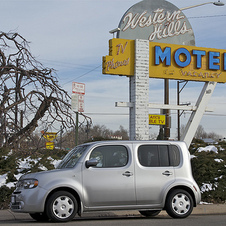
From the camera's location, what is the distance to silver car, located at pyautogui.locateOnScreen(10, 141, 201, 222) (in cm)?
898

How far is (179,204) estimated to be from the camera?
971cm

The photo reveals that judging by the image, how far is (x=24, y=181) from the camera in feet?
30.5

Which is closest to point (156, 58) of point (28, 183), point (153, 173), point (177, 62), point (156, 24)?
point (177, 62)

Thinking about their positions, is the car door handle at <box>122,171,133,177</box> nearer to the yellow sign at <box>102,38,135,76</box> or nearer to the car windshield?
the car windshield

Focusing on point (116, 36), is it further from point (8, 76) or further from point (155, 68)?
point (8, 76)

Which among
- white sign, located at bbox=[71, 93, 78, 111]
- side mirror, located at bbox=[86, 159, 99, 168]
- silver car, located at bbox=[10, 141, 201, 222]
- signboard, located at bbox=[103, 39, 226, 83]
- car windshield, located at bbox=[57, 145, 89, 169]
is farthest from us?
signboard, located at bbox=[103, 39, 226, 83]

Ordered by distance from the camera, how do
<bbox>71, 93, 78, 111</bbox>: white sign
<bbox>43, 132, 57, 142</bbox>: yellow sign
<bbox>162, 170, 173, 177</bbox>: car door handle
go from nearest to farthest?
<bbox>162, 170, 173, 177</bbox>: car door handle < <bbox>43, 132, 57, 142</bbox>: yellow sign < <bbox>71, 93, 78, 111</bbox>: white sign

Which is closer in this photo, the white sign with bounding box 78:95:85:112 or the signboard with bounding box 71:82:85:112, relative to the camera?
the signboard with bounding box 71:82:85:112

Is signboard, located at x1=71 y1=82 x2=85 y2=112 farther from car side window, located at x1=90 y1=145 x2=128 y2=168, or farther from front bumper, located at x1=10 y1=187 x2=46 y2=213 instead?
front bumper, located at x1=10 y1=187 x2=46 y2=213

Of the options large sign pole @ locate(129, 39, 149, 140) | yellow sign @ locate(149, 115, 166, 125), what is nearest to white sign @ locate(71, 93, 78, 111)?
large sign pole @ locate(129, 39, 149, 140)

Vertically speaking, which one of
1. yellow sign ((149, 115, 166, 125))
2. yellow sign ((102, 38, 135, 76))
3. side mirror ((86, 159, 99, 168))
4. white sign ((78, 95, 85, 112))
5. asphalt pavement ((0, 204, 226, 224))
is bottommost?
asphalt pavement ((0, 204, 226, 224))

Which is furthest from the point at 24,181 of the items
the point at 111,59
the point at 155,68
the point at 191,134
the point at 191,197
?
the point at 191,134

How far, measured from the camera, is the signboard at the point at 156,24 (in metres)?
20.4

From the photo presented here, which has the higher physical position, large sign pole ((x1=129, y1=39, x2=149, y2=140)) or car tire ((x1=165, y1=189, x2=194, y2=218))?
large sign pole ((x1=129, y1=39, x2=149, y2=140))
